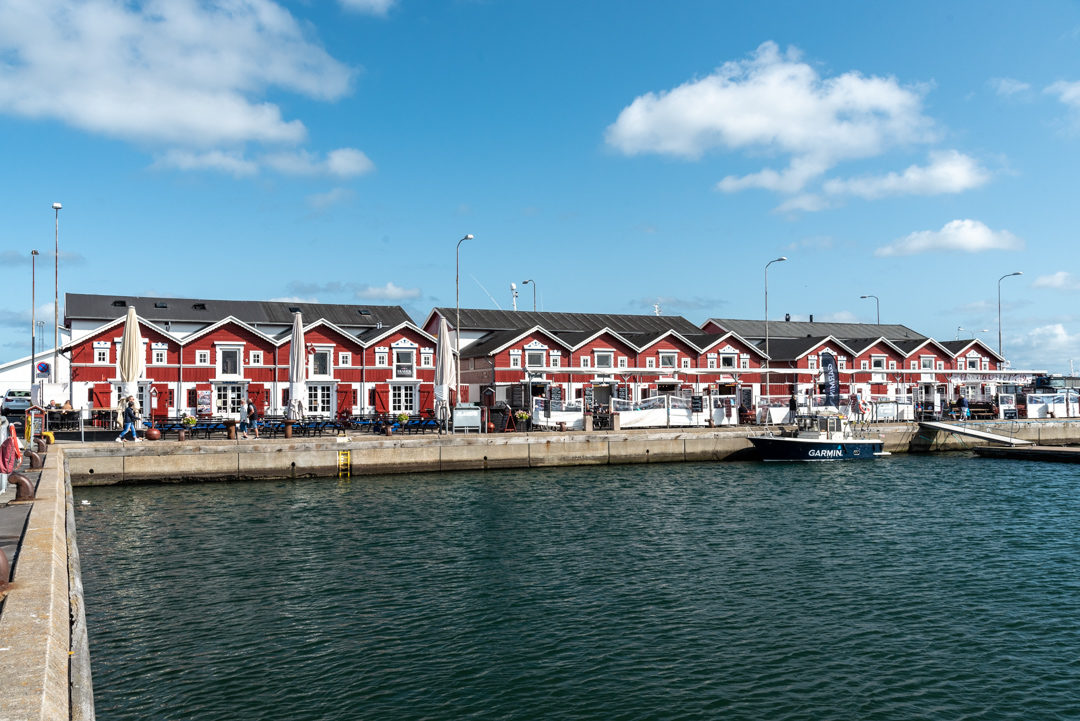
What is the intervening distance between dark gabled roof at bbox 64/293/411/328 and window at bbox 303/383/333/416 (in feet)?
40.3

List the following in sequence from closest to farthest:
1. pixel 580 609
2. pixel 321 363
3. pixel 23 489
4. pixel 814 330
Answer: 1. pixel 580 609
2. pixel 23 489
3. pixel 321 363
4. pixel 814 330

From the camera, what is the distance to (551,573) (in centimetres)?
1888

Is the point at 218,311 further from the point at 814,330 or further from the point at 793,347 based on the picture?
the point at 814,330

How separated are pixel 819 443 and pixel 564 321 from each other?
1257 inches

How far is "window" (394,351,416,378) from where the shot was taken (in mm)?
56406

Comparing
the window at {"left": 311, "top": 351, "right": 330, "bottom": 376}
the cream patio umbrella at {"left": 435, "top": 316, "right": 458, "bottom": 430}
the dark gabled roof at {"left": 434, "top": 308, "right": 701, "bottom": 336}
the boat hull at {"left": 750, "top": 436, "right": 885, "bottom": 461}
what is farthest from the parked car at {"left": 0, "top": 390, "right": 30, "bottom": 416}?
the boat hull at {"left": 750, "top": 436, "right": 885, "bottom": 461}

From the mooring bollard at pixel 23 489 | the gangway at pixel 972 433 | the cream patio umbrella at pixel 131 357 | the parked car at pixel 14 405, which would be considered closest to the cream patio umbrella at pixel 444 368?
the cream patio umbrella at pixel 131 357

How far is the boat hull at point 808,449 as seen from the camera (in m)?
44.9

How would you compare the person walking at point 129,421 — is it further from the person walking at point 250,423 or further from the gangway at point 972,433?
the gangway at point 972,433

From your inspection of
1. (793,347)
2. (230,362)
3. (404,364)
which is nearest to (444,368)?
(404,364)

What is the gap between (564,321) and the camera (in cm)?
7281

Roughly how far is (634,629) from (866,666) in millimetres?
3955

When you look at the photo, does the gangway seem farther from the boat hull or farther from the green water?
the green water

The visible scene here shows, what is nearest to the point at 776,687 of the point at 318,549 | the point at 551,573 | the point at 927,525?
the point at 551,573
